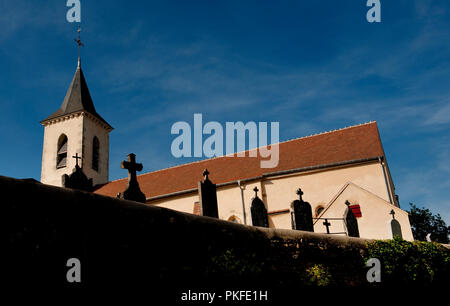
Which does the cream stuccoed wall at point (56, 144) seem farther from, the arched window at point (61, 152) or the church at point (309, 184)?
the church at point (309, 184)

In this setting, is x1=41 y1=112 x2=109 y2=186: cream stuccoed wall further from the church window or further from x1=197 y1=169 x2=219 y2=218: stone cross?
x1=197 y1=169 x2=219 y2=218: stone cross

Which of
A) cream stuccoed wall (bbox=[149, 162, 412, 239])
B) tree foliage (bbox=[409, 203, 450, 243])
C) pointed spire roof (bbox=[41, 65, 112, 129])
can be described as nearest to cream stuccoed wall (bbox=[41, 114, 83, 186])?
pointed spire roof (bbox=[41, 65, 112, 129])

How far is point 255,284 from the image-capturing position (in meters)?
5.06

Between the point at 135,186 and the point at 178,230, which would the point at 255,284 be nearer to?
the point at 178,230

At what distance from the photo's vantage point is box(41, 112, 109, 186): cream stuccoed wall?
27.7m

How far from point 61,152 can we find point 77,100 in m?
4.62

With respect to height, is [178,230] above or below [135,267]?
above

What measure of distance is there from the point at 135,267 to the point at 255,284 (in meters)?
1.93

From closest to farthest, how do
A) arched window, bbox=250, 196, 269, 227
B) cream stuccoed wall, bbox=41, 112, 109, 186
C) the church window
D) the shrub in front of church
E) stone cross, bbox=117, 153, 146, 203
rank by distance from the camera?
the shrub in front of church
stone cross, bbox=117, 153, 146, 203
arched window, bbox=250, 196, 269, 227
the church window
cream stuccoed wall, bbox=41, 112, 109, 186

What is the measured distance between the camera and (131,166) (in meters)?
8.07

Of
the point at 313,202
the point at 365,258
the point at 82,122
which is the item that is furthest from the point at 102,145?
the point at 365,258

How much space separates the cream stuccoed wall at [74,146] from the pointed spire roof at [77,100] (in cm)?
49

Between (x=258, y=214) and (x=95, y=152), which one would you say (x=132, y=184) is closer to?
(x=258, y=214)
